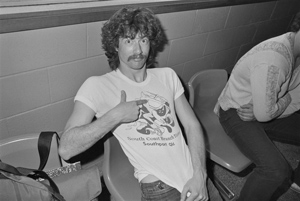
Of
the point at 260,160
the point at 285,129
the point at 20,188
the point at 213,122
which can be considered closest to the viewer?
the point at 20,188

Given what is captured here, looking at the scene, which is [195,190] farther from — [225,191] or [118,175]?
[225,191]

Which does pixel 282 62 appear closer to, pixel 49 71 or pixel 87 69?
pixel 87 69

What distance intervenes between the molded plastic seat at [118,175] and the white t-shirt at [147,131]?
86 mm

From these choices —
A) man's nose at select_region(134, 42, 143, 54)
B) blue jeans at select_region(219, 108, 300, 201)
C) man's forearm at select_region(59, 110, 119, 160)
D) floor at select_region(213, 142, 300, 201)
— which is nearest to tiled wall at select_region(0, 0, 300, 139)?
man's nose at select_region(134, 42, 143, 54)

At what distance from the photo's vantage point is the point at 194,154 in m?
1.16

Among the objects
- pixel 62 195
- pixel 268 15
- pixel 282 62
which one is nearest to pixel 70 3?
pixel 62 195

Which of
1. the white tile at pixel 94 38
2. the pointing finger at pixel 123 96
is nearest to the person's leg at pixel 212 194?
the pointing finger at pixel 123 96

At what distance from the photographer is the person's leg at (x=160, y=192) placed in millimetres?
1041

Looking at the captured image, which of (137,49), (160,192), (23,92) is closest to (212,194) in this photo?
(160,192)

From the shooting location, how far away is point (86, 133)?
38.1 inches

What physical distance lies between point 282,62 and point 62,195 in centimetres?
124

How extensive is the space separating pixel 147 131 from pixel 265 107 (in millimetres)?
695

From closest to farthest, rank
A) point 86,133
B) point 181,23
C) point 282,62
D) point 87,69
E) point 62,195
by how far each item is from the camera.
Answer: point 62,195 → point 86,133 → point 282,62 → point 87,69 → point 181,23

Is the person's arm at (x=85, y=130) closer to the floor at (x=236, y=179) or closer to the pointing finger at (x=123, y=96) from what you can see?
the pointing finger at (x=123, y=96)
